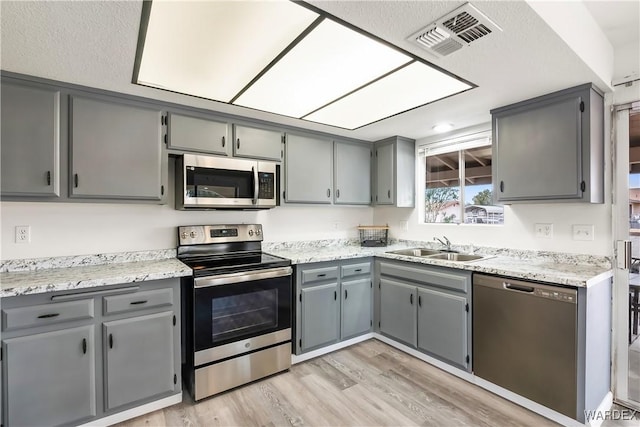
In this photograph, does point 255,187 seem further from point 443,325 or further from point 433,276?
point 443,325

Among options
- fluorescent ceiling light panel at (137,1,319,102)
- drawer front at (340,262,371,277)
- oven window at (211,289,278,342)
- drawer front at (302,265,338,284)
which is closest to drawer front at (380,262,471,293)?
drawer front at (340,262,371,277)

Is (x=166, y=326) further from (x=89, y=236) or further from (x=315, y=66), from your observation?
(x=315, y=66)

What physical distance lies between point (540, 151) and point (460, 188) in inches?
41.3

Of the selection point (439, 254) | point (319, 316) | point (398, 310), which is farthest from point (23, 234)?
point (439, 254)

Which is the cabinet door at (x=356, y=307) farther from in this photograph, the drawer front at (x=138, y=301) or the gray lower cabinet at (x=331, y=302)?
the drawer front at (x=138, y=301)

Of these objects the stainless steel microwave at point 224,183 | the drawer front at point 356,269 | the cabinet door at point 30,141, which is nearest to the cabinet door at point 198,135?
the stainless steel microwave at point 224,183

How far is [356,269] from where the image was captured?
3.05m

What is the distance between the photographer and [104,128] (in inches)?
85.0

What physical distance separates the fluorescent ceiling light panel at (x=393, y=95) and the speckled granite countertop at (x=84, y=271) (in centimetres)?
Answer: 174

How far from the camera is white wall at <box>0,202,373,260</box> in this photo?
211 cm

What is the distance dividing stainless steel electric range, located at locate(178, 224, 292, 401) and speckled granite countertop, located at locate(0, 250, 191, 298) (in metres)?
0.19

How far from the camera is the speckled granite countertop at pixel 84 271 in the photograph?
5.58ft

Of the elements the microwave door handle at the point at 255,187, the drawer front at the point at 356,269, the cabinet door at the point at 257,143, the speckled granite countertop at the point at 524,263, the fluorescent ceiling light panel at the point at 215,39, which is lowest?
the drawer front at the point at 356,269

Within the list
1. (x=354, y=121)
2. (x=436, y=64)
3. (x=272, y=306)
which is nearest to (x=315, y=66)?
(x=436, y=64)
